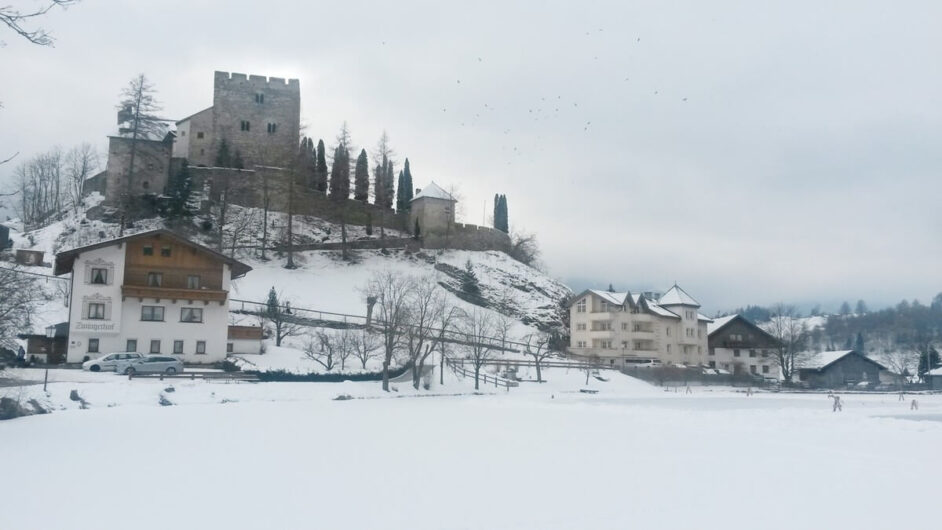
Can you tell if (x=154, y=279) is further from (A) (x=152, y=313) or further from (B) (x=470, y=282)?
(B) (x=470, y=282)

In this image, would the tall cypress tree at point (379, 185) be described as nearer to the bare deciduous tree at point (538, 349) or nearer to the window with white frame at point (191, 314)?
the bare deciduous tree at point (538, 349)

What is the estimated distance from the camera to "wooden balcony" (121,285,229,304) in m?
45.4

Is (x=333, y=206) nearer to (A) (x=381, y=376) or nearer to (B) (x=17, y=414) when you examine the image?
(A) (x=381, y=376)

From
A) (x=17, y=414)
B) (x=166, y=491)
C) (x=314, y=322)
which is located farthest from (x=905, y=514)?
(x=314, y=322)

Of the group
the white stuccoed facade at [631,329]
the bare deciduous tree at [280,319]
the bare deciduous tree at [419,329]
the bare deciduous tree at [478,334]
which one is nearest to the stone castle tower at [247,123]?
the bare deciduous tree at [280,319]

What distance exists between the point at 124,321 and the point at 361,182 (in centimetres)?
4632

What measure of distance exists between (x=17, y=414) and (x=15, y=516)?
1672cm

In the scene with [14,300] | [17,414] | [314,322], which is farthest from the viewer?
[314,322]

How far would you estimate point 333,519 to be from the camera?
12039mm

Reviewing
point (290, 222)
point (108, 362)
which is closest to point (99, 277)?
point (108, 362)

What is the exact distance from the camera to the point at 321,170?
8931cm

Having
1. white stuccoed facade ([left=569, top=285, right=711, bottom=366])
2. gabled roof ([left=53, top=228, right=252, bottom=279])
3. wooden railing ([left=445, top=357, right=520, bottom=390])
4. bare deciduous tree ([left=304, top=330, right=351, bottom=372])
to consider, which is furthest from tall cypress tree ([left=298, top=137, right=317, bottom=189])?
wooden railing ([left=445, top=357, right=520, bottom=390])

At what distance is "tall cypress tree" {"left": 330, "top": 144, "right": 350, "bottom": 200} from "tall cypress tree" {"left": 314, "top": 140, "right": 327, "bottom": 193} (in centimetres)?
147

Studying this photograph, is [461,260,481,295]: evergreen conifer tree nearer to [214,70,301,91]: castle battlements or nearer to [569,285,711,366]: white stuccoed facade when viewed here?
[569,285,711,366]: white stuccoed facade
